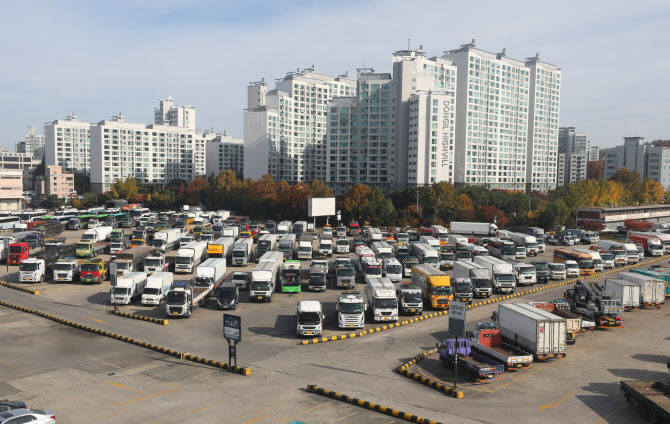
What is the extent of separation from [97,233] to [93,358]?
4549 centimetres

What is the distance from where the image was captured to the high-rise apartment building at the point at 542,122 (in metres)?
155

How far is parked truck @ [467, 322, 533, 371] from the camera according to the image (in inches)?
947

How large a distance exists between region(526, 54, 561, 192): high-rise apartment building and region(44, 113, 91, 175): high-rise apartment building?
145m

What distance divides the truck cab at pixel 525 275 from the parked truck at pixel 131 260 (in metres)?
33.0

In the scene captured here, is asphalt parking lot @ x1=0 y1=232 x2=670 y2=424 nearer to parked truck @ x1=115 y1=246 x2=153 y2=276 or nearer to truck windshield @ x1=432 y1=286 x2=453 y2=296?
truck windshield @ x1=432 y1=286 x2=453 y2=296

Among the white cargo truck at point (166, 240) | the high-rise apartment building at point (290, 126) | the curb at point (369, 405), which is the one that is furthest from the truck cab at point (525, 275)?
the high-rise apartment building at point (290, 126)

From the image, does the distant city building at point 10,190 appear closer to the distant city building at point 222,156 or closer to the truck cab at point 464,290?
the distant city building at point 222,156

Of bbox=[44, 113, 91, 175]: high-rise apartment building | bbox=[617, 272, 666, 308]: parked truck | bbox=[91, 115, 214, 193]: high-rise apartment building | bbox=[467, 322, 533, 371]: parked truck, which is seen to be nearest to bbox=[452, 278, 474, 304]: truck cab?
bbox=[467, 322, 533, 371]: parked truck

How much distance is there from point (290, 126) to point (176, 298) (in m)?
132

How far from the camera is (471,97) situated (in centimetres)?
13688

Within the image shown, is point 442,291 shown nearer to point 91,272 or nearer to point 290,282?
point 290,282

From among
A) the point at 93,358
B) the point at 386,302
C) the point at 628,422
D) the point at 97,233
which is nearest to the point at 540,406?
the point at 628,422

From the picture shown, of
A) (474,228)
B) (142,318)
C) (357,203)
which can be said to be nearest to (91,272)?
(142,318)

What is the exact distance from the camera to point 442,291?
36812 mm
